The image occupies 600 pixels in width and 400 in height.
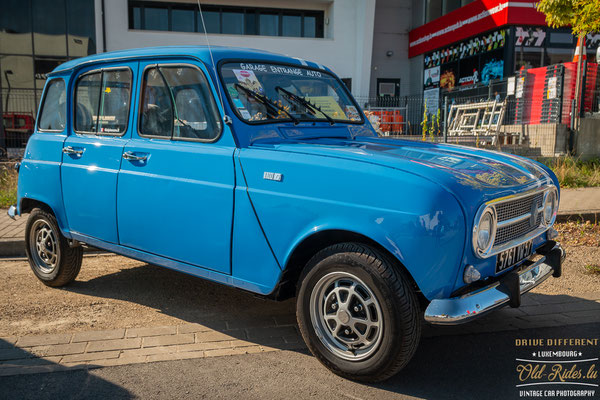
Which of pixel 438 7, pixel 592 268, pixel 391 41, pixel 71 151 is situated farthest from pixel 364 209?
pixel 391 41

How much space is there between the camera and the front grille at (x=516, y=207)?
298cm

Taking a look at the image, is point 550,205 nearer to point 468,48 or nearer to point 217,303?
point 217,303

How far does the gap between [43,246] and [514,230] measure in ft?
13.4

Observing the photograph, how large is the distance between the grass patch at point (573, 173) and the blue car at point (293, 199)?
6.95 metres

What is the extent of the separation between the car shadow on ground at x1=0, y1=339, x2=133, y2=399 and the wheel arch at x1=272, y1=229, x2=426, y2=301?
1.10 m

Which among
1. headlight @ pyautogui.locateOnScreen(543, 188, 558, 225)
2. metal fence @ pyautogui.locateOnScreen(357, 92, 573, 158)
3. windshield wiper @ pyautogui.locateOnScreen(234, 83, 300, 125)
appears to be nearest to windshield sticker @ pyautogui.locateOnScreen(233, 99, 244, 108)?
windshield wiper @ pyautogui.locateOnScreen(234, 83, 300, 125)

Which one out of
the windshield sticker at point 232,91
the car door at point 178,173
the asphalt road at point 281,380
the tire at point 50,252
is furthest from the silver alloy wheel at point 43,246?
the windshield sticker at point 232,91

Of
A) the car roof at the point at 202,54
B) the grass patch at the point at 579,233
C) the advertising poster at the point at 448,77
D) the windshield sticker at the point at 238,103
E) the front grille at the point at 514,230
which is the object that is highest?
the advertising poster at the point at 448,77

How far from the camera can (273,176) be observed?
Answer: 3.17 m

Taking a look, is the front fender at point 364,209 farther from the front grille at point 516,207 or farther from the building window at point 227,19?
the building window at point 227,19

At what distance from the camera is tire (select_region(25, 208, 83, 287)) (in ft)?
15.3

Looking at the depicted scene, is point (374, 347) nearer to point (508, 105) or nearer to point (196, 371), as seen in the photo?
point (196, 371)

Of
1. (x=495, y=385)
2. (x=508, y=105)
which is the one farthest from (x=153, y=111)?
(x=508, y=105)

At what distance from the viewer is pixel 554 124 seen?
43.2 ft
